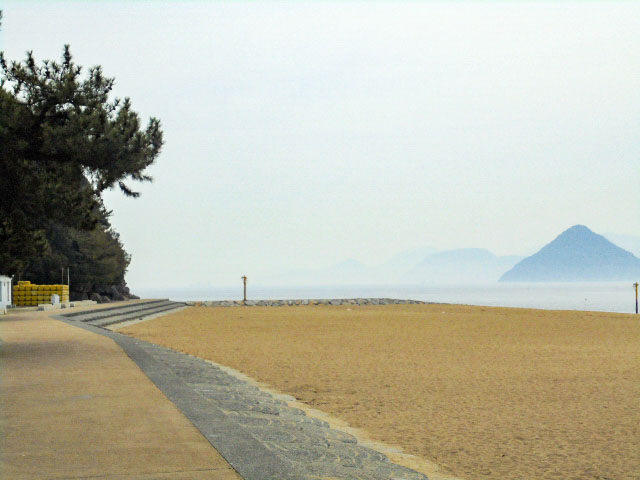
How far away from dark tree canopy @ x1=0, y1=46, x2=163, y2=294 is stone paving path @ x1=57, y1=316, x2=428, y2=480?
4993 millimetres

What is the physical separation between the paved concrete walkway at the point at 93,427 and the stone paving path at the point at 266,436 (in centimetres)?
16

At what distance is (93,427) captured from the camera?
595 centimetres

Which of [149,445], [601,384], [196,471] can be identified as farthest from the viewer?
[601,384]

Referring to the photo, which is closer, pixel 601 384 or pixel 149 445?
pixel 149 445

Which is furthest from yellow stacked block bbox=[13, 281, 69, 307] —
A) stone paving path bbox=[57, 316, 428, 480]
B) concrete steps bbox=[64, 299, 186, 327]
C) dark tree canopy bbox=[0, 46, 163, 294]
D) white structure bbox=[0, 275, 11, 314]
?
stone paving path bbox=[57, 316, 428, 480]

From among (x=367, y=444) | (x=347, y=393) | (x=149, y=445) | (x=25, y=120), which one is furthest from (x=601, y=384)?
(x=25, y=120)

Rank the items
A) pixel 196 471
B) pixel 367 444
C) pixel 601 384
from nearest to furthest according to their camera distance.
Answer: pixel 196 471, pixel 367 444, pixel 601 384

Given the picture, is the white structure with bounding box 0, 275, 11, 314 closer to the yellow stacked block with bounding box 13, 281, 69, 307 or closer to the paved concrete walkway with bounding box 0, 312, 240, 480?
the yellow stacked block with bounding box 13, 281, 69, 307

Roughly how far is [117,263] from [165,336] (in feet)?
103

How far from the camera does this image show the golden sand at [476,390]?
6.31 metres

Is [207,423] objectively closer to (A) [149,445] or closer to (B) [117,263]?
(A) [149,445]

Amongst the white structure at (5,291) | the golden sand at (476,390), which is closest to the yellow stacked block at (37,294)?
the white structure at (5,291)

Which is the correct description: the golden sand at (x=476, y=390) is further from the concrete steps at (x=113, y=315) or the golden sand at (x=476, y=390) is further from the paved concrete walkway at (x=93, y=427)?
the concrete steps at (x=113, y=315)

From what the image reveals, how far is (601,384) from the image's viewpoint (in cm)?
1058
